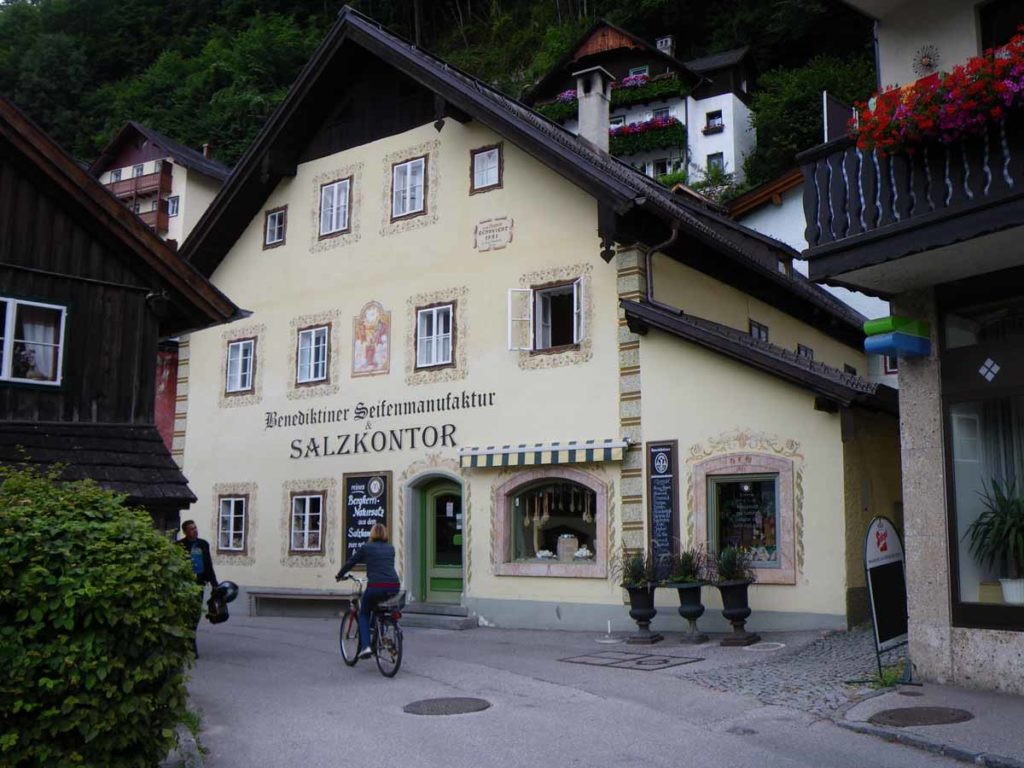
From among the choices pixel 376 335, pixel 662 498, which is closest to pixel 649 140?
pixel 376 335

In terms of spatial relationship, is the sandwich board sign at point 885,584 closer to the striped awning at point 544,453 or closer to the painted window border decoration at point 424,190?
the striped awning at point 544,453

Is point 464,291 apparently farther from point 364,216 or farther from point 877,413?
point 877,413

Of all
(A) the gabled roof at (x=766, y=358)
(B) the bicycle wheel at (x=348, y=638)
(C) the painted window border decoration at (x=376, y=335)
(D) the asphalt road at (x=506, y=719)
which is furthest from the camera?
(C) the painted window border decoration at (x=376, y=335)

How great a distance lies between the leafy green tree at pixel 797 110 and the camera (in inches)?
1548

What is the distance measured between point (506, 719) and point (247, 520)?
12.9 metres

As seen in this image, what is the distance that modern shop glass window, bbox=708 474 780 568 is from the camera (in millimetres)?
14867

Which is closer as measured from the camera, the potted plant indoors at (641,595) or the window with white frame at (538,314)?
the potted plant indoors at (641,595)

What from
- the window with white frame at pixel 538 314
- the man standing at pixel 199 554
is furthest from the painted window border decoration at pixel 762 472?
the man standing at pixel 199 554

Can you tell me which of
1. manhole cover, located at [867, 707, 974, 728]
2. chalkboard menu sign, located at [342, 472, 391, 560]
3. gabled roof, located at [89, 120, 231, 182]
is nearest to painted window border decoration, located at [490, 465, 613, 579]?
chalkboard menu sign, located at [342, 472, 391, 560]

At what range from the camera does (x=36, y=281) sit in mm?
13688

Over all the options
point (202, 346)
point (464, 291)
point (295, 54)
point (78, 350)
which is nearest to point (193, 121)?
point (295, 54)

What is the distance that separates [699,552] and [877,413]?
10.0 feet

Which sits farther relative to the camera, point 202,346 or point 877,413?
point 202,346

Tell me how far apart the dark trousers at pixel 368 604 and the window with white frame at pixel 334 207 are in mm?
10340
